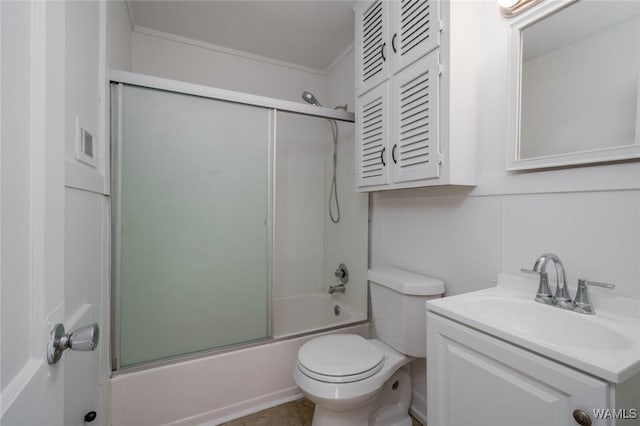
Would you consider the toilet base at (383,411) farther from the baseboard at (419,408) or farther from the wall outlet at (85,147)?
the wall outlet at (85,147)

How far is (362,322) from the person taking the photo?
199 cm

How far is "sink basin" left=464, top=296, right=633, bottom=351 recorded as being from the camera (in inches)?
30.9

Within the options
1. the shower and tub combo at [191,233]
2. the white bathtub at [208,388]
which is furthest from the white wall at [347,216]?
the white bathtub at [208,388]

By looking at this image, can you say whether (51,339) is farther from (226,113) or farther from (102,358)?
(226,113)

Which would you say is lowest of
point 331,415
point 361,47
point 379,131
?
point 331,415

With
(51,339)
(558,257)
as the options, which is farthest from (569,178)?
(51,339)

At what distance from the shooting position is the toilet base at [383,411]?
130 cm

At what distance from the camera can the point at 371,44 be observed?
1.61 metres

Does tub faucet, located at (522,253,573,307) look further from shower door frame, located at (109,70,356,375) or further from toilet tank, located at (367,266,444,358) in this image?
Answer: shower door frame, located at (109,70,356,375)

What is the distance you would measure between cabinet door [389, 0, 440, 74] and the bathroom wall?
171 mm

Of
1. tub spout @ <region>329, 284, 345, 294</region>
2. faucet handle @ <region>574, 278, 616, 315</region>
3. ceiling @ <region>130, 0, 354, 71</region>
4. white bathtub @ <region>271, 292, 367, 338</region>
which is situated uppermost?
ceiling @ <region>130, 0, 354, 71</region>

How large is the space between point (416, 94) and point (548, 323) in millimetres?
1053

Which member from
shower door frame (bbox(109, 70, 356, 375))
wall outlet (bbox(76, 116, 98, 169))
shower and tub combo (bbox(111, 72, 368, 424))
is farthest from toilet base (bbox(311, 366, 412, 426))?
wall outlet (bbox(76, 116, 98, 169))

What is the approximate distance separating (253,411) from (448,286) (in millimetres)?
1305
